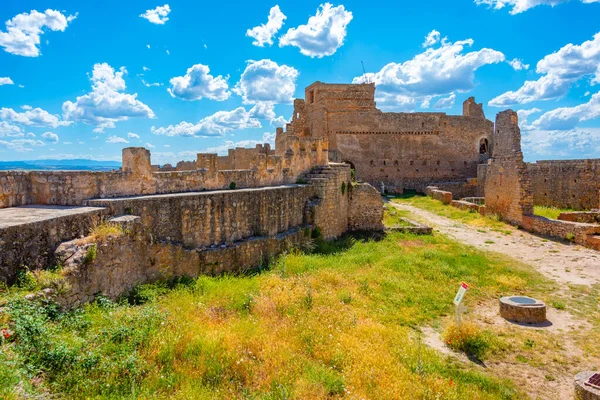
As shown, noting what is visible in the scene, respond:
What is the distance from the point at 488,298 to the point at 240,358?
19.5ft

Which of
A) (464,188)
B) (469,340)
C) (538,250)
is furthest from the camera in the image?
(464,188)

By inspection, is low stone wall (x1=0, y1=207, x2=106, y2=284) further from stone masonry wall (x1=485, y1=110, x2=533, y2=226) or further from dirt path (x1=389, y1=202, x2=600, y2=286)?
stone masonry wall (x1=485, y1=110, x2=533, y2=226)

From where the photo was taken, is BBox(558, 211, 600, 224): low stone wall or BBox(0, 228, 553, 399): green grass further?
BBox(558, 211, 600, 224): low stone wall

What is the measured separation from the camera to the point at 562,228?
1337 cm

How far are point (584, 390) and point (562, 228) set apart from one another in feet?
34.4

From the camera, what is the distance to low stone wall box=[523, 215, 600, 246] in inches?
491

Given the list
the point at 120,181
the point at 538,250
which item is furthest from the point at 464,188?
the point at 120,181

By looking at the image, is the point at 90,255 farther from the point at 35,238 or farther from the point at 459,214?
the point at 459,214

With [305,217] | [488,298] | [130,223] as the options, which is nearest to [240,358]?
[130,223]

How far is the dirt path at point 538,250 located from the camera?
983 centimetres

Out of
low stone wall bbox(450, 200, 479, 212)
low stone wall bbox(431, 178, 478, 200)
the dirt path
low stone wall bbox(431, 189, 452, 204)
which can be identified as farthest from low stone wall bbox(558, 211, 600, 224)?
low stone wall bbox(431, 178, 478, 200)

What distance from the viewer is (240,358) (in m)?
4.68

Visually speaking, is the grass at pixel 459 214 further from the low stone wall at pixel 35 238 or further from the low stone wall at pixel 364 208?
the low stone wall at pixel 35 238

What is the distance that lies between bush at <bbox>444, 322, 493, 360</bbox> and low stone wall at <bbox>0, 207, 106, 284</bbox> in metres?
5.77
